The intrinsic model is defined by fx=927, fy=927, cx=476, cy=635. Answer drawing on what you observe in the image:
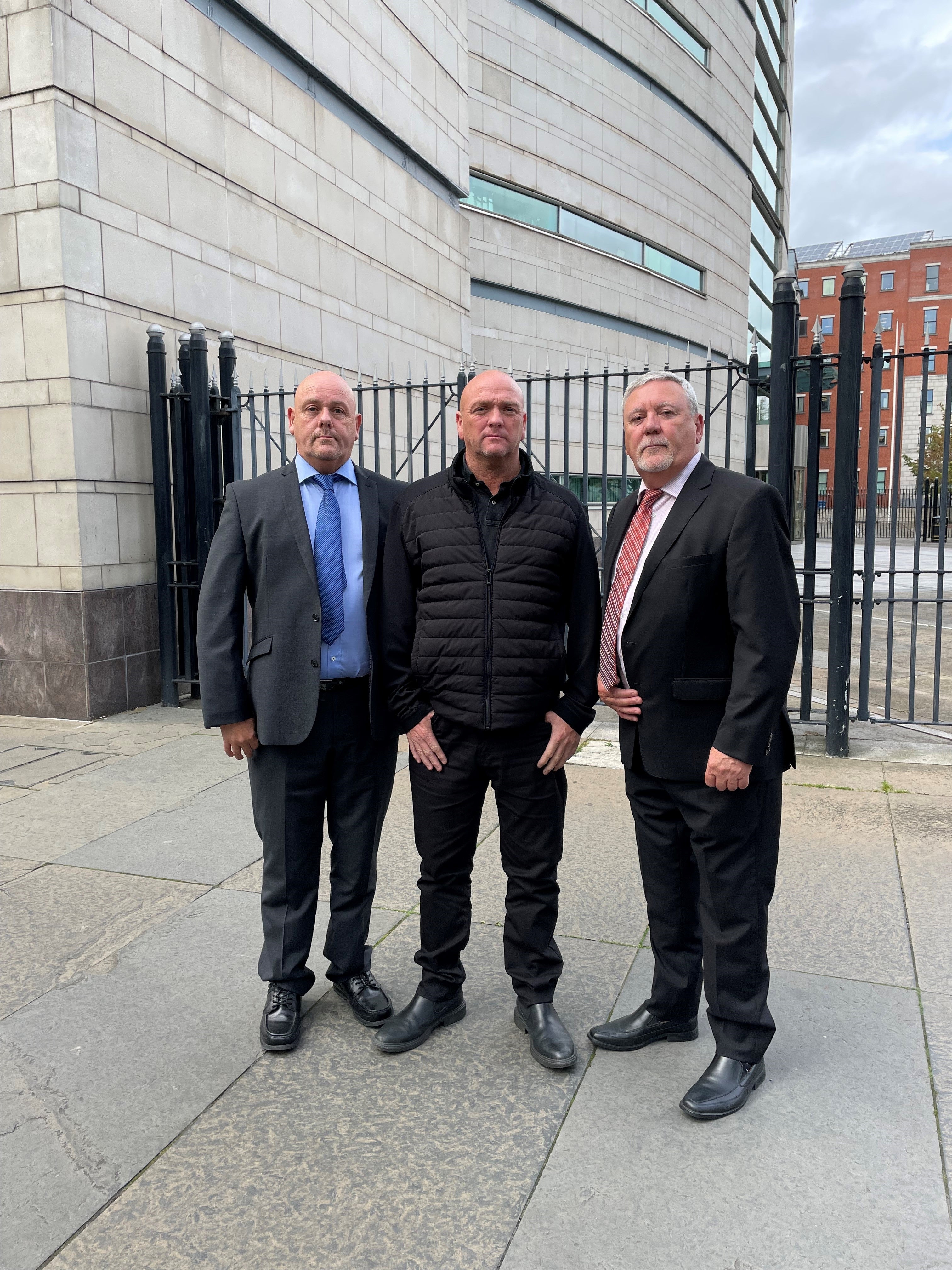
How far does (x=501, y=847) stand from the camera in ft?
9.79

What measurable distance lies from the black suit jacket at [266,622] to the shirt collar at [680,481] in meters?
1.08

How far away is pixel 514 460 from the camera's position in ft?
9.41

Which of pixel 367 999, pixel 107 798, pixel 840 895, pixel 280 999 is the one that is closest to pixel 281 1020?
A: pixel 280 999

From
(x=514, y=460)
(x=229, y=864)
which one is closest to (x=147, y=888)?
(x=229, y=864)

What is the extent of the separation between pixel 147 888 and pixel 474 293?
1836cm

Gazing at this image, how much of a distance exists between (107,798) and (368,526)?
313cm

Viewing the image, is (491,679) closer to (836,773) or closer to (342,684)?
(342,684)

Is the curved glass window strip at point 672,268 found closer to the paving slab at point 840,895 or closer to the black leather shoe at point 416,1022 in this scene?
the paving slab at point 840,895

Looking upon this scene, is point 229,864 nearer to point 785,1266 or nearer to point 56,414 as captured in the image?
point 785,1266

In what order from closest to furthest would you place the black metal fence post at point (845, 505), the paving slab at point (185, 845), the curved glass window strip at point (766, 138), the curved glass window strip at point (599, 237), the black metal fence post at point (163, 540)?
the paving slab at point (185, 845)
the black metal fence post at point (845, 505)
the black metal fence post at point (163, 540)
the curved glass window strip at point (599, 237)
the curved glass window strip at point (766, 138)

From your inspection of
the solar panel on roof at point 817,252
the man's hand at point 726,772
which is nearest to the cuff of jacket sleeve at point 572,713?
the man's hand at point 726,772

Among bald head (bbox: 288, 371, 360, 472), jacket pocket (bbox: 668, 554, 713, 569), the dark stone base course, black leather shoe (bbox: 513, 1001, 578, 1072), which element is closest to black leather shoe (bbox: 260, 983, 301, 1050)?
black leather shoe (bbox: 513, 1001, 578, 1072)

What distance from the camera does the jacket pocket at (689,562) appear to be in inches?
100

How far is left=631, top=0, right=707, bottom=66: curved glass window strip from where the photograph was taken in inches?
988
